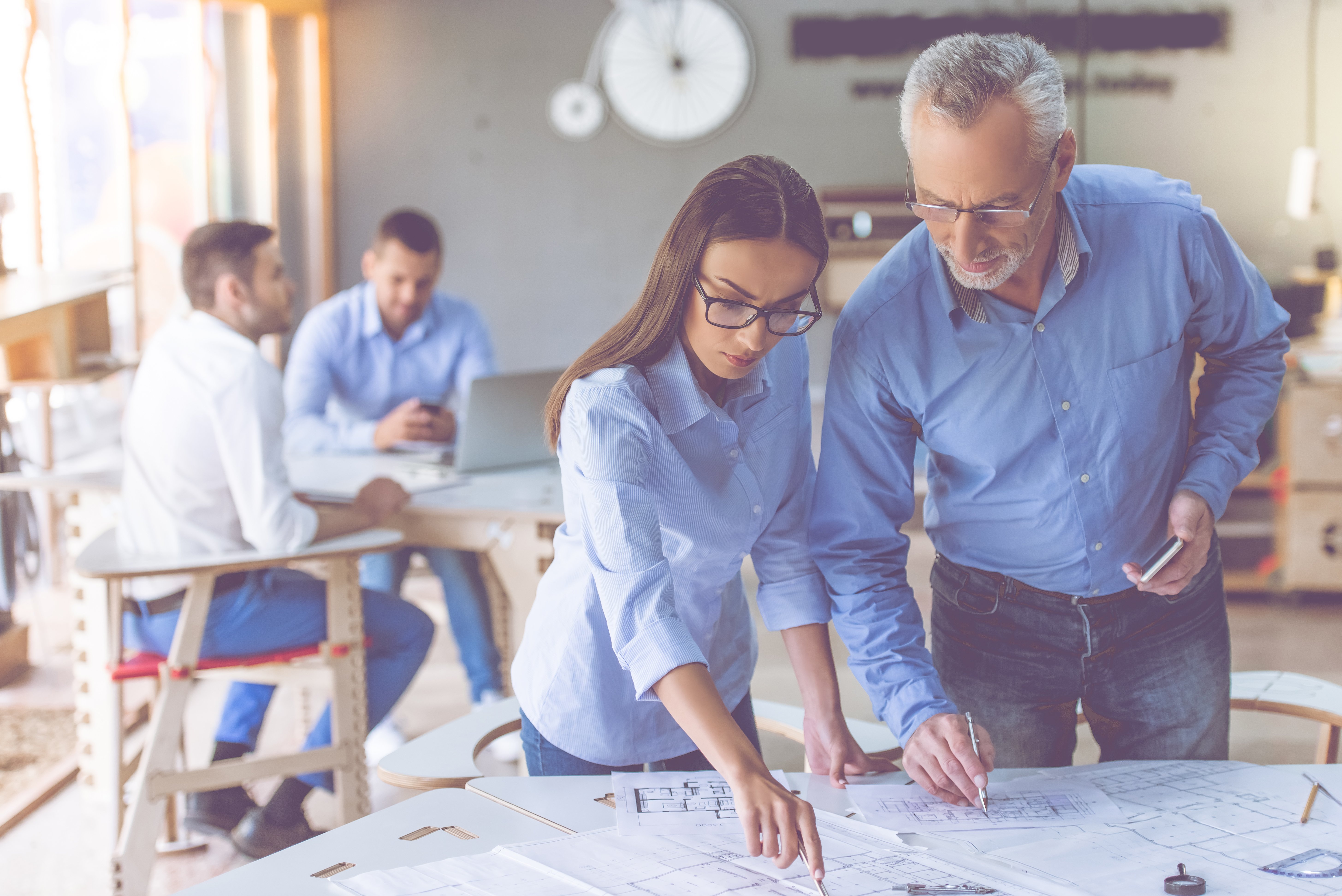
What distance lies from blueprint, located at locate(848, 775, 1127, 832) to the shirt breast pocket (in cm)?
42

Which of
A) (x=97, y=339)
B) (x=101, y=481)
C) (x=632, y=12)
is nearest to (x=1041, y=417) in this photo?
(x=101, y=481)

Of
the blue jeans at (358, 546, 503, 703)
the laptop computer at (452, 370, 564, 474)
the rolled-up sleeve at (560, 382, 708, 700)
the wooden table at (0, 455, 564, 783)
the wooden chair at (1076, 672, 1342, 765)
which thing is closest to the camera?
the rolled-up sleeve at (560, 382, 708, 700)

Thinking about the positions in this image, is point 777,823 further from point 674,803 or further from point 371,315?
point 371,315

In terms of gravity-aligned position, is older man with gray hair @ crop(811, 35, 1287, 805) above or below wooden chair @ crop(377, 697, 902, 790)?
above

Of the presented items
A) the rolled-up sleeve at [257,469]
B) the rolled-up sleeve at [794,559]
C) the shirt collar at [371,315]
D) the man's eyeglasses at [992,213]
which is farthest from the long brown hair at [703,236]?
the shirt collar at [371,315]

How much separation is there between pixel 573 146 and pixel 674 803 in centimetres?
489

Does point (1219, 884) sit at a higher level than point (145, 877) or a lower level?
higher

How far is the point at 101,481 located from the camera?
9.72ft

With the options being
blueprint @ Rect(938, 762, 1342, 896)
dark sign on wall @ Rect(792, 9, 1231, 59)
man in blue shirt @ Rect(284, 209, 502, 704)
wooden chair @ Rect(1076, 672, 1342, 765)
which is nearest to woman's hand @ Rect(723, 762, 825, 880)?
blueprint @ Rect(938, 762, 1342, 896)

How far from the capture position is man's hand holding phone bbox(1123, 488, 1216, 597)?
53.4 inches

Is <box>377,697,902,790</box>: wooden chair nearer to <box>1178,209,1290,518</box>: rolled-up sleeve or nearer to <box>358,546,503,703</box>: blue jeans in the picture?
<box>1178,209,1290,518</box>: rolled-up sleeve

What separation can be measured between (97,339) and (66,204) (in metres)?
0.72

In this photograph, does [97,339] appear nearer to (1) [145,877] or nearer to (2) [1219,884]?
(1) [145,877]

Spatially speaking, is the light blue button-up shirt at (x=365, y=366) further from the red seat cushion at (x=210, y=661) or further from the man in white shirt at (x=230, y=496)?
the red seat cushion at (x=210, y=661)
